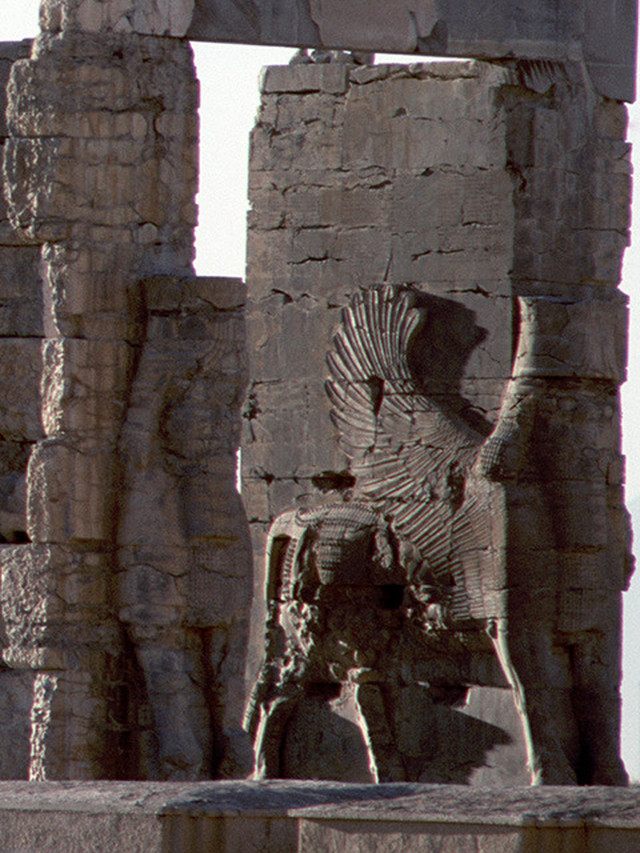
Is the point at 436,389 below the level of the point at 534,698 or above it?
above

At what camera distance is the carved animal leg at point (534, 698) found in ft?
47.9

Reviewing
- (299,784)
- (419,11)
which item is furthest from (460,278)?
(299,784)

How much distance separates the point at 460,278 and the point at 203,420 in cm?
461

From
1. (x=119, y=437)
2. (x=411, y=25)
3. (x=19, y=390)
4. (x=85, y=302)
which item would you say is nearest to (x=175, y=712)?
(x=119, y=437)

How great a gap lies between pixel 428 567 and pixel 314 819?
25.2ft

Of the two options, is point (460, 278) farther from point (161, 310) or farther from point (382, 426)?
point (161, 310)

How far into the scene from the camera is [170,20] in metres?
12.0

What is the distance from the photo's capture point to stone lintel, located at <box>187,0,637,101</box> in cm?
1378

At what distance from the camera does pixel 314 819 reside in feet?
25.7

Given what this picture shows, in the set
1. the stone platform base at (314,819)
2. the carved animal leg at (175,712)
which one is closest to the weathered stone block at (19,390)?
the carved animal leg at (175,712)

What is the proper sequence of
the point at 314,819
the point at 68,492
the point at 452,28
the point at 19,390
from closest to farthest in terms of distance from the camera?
1. the point at 314,819
2. the point at 68,492
3. the point at 19,390
4. the point at 452,28

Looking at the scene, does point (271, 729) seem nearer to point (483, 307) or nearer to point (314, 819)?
point (483, 307)

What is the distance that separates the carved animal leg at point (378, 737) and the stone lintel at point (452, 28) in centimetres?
353

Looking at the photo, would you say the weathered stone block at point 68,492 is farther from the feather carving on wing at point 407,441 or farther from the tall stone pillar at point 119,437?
the feather carving on wing at point 407,441
